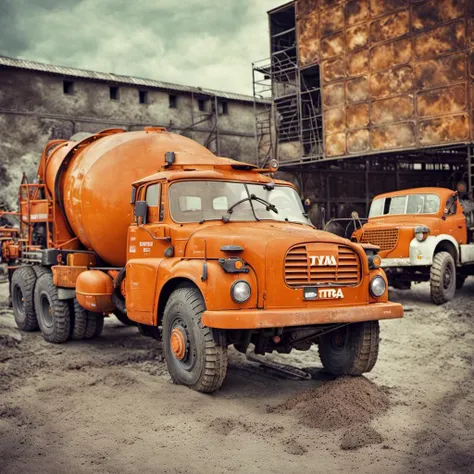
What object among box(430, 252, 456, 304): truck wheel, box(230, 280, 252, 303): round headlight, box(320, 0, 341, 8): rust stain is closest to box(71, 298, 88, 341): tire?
box(230, 280, 252, 303): round headlight

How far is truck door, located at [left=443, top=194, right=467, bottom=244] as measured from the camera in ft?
42.9

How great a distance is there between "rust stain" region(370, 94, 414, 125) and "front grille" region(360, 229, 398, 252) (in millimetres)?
8740

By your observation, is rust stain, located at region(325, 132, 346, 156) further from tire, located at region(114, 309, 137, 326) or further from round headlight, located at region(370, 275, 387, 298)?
round headlight, located at region(370, 275, 387, 298)

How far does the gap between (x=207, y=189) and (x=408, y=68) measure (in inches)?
615

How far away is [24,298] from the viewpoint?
34.6 ft

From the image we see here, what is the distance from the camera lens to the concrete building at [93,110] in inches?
981

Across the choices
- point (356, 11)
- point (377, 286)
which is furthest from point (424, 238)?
point (356, 11)

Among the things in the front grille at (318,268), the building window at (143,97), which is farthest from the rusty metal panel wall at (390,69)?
the front grille at (318,268)

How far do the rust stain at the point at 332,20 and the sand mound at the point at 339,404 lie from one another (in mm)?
18953

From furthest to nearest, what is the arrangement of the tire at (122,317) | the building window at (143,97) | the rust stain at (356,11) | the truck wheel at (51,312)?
the building window at (143,97)
the rust stain at (356,11)
the truck wheel at (51,312)
the tire at (122,317)

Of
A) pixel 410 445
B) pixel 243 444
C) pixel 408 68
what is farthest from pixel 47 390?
pixel 408 68

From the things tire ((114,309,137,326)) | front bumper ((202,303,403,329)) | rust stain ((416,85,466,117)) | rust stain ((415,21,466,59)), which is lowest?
tire ((114,309,137,326))

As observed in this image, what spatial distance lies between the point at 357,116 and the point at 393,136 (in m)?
1.81

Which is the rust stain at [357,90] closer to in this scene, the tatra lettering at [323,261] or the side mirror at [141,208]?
the side mirror at [141,208]
